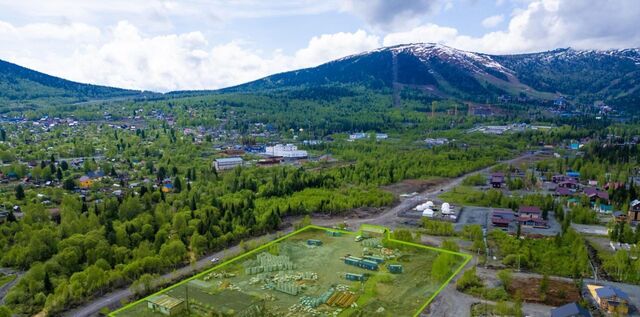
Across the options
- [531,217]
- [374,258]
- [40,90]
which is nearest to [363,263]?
[374,258]

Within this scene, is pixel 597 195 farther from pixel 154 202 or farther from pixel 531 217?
pixel 154 202

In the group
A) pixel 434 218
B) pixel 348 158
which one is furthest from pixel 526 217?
pixel 348 158

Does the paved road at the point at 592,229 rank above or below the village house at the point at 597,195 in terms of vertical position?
below

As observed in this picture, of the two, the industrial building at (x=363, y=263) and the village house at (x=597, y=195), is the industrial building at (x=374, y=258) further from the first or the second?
the village house at (x=597, y=195)

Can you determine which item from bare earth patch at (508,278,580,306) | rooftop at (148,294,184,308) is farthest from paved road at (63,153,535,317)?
bare earth patch at (508,278,580,306)

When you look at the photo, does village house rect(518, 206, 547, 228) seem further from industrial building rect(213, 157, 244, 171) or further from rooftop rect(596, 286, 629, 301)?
industrial building rect(213, 157, 244, 171)

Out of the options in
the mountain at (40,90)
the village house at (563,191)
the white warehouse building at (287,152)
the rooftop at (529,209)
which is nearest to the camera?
the rooftop at (529,209)

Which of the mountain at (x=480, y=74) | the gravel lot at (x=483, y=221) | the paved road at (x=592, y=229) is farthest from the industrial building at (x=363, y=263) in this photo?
the mountain at (x=480, y=74)
